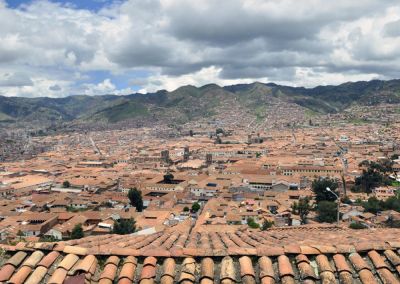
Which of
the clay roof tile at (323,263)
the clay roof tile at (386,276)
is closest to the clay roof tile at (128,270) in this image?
the clay roof tile at (323,263)

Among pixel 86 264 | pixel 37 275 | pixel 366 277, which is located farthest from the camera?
pixel 86 264

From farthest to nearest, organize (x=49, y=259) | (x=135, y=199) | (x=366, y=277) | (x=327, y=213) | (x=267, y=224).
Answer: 1. (x=135, y=199)
2. (x=327, y=213)
3. (x=267, y=224)
4. (x=49, y=259)
5. (x=366, y=277)

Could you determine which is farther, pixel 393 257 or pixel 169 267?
pixel 393 257

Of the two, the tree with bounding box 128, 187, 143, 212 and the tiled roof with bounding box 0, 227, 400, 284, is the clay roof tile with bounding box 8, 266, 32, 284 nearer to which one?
the tiled roof with bounding box 0, 227, 400, 284

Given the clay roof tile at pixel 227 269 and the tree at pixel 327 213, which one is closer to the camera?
the clay roof tile at pixel 227 269

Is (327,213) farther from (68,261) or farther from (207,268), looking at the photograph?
(68,261)

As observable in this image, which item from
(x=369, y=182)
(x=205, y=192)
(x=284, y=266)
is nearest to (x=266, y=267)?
(x=284, y=266)

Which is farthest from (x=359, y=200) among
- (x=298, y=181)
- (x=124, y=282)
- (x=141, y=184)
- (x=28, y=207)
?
(x=124, y=282)

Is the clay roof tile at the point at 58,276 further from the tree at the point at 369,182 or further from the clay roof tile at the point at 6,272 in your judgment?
the tree at the point at 369,182
